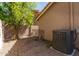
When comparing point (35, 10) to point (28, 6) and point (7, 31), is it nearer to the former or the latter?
point (28, 6)

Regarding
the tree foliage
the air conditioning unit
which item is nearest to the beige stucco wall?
the air conditioning unit

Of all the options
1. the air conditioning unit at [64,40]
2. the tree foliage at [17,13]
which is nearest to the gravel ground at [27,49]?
the air conditioning unit at [64,40]

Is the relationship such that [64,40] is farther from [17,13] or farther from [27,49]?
[17,13]

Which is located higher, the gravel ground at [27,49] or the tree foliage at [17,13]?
the tree foliage at [17,13]

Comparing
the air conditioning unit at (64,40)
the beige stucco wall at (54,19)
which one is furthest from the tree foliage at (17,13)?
the air conditioning unit at (64,40)

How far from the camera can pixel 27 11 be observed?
2.18 m

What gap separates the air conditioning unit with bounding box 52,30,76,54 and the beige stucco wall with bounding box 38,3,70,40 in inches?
2.6

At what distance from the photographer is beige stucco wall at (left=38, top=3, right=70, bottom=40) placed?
7.09 ft

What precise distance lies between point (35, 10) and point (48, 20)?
220 mm

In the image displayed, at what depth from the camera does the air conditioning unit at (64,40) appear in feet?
6.97

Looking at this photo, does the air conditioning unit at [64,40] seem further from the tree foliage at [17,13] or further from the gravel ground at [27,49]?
the tree foliage at [17,13]

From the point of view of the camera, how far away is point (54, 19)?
7.28 feet

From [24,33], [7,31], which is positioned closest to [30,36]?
[24,33]

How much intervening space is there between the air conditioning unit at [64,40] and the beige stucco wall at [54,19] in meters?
0.07
